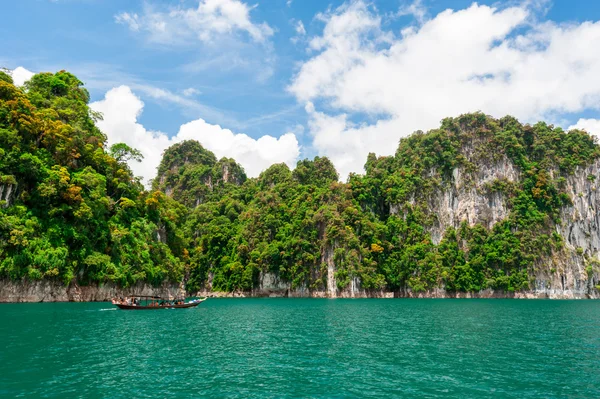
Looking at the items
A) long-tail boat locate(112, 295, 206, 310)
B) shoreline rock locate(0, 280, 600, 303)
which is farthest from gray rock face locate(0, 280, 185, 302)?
long-tail boat locate(112, 295, 206, 310)

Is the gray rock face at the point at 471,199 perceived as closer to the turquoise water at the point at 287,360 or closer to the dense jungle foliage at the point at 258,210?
the dense jungle foliage at the point at 258,210

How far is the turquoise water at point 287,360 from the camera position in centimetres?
1534

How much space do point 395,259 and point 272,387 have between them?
8612 centimetres

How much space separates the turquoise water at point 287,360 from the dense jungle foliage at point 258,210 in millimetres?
19500

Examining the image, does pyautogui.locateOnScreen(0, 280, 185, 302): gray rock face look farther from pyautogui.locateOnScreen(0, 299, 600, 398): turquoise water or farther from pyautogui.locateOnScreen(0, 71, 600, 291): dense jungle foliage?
pyautogui.locateOnScreen(0, 299, 600, 398): turquoise water

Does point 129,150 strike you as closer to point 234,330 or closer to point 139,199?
Result: point 139,199

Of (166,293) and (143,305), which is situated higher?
(143,305)

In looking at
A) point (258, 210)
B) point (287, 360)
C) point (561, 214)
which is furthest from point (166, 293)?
point (561, 214)

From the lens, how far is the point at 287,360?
67.2ft

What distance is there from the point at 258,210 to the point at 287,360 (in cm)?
8769

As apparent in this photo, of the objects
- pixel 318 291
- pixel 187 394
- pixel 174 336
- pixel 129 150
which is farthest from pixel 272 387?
pixel 318 291

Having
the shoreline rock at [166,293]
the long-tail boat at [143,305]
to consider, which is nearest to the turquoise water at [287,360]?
the long-tail boat at [143,305]

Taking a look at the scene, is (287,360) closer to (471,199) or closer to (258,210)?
(258,210)

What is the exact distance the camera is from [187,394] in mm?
14625
